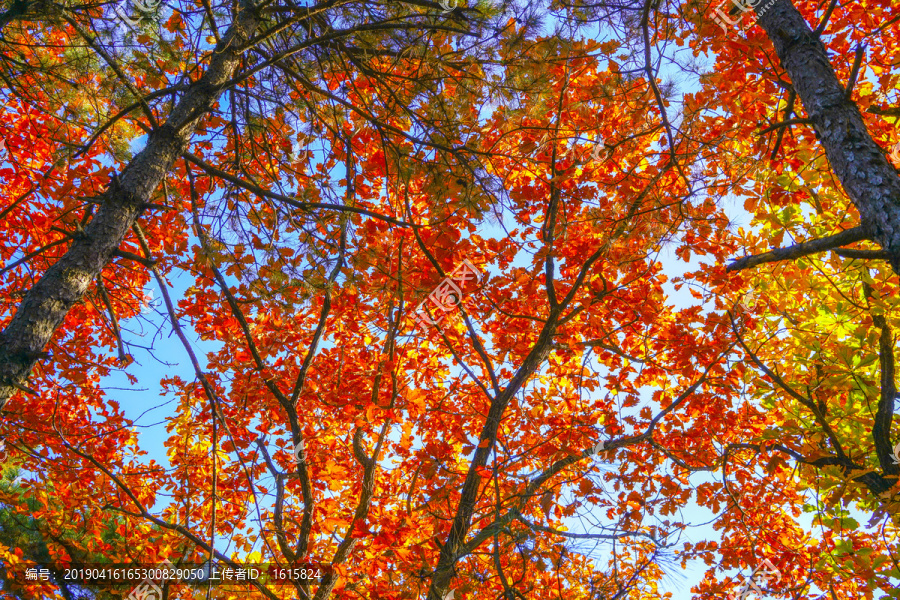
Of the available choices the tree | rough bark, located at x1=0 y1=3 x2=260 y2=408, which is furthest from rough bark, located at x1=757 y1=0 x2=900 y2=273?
rough bark, located at x1=0 y1=3 x2=260 y2=408

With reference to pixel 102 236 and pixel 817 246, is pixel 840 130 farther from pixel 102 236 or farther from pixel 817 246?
pixel 102 236

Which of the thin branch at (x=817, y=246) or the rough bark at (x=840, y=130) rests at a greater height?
the rough bark at (x=840, y=130)

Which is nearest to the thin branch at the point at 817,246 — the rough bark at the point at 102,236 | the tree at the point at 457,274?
the tree at the point at 457,274

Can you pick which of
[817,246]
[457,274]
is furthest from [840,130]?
[457,274]

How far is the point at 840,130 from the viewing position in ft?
7.78

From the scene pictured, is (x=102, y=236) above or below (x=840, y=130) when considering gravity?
below

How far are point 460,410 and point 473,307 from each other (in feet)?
6.60

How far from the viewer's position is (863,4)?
16.1 feet

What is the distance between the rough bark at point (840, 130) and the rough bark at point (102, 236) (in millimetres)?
3393

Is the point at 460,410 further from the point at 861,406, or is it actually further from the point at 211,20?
the point at 211,20

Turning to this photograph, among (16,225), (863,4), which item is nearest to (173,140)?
(16,225)

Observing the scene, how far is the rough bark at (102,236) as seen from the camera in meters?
2.20

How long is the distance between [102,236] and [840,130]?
4.02 metres

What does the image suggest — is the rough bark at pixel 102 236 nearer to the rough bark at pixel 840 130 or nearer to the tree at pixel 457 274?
the tree at pixel 457 274
